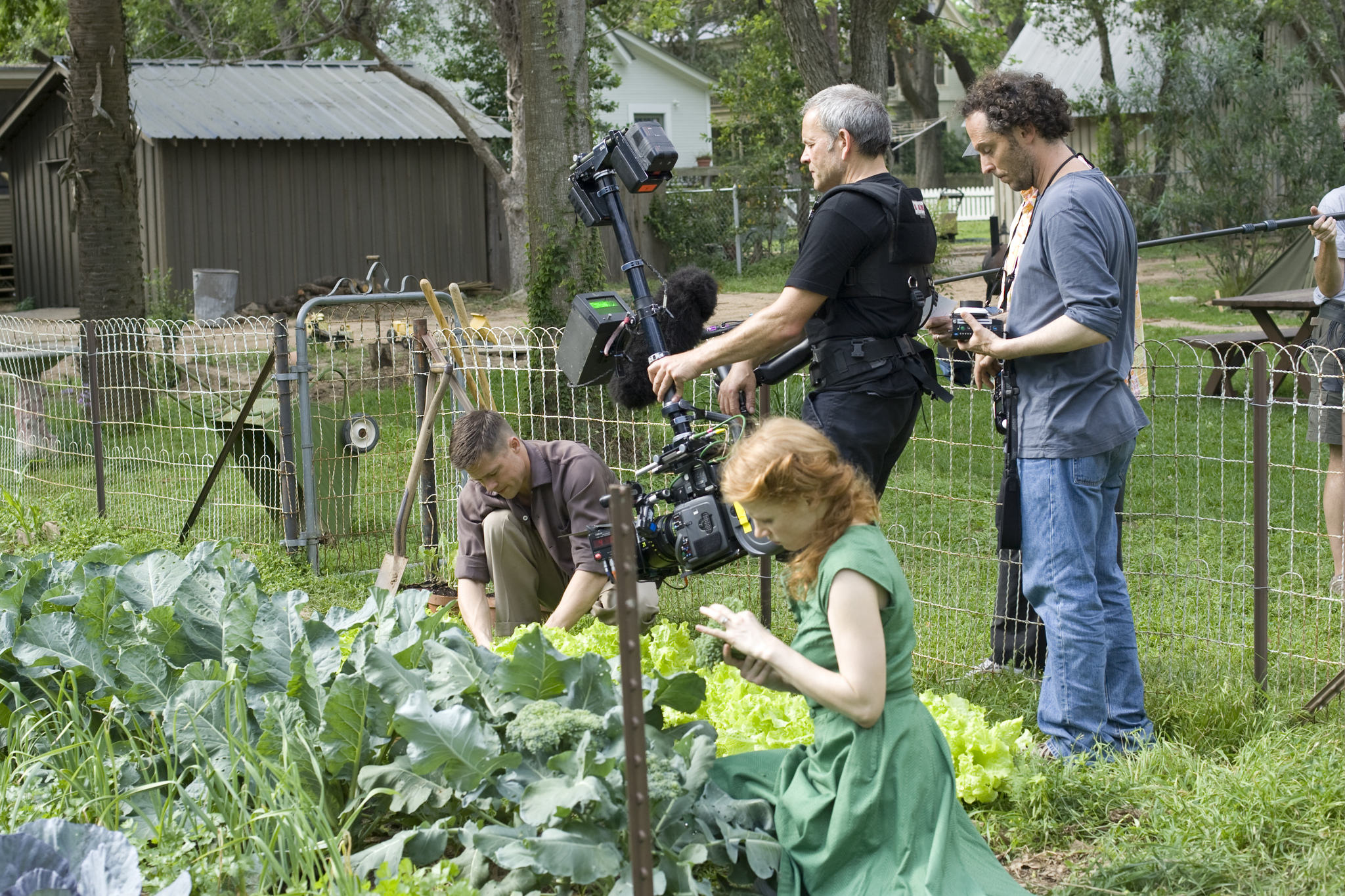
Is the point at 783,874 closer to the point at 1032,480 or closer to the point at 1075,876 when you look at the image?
the point at 1075,876

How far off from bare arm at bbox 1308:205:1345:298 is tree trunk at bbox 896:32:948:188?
25.3m

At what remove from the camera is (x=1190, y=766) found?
3363 mm

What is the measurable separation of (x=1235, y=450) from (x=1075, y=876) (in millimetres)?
5380

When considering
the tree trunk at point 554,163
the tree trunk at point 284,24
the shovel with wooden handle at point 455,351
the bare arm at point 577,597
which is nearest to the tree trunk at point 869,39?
the tree trunk at point 554,163

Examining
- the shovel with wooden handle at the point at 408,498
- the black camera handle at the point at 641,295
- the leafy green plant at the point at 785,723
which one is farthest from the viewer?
the shovel with wooden handle at the point at 408,498

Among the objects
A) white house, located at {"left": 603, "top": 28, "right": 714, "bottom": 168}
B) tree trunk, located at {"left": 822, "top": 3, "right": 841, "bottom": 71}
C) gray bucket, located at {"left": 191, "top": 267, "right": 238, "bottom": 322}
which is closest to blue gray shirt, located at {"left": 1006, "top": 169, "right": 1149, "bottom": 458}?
tree trunk, located at {"left": 822, "top": 3, "right": 841, "bottom": 71}

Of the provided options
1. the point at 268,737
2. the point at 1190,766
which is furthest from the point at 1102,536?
the point at 268,737

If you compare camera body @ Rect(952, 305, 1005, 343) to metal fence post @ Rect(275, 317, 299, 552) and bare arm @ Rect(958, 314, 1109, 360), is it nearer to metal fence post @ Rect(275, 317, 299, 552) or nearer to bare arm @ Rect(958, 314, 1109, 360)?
bare arm @ Rect(958, 314, 1109, 360)

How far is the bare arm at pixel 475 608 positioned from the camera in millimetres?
4324

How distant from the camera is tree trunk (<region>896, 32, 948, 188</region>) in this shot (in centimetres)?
3128

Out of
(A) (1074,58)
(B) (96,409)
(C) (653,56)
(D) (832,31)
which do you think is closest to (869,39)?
(D) (832,31)

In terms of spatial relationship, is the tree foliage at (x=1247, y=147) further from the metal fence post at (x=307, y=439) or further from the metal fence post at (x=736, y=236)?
the metal fence post at (x=307, y=439)

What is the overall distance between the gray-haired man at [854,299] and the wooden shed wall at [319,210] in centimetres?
1641

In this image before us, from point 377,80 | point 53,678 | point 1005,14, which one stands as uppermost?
point 1005,14
